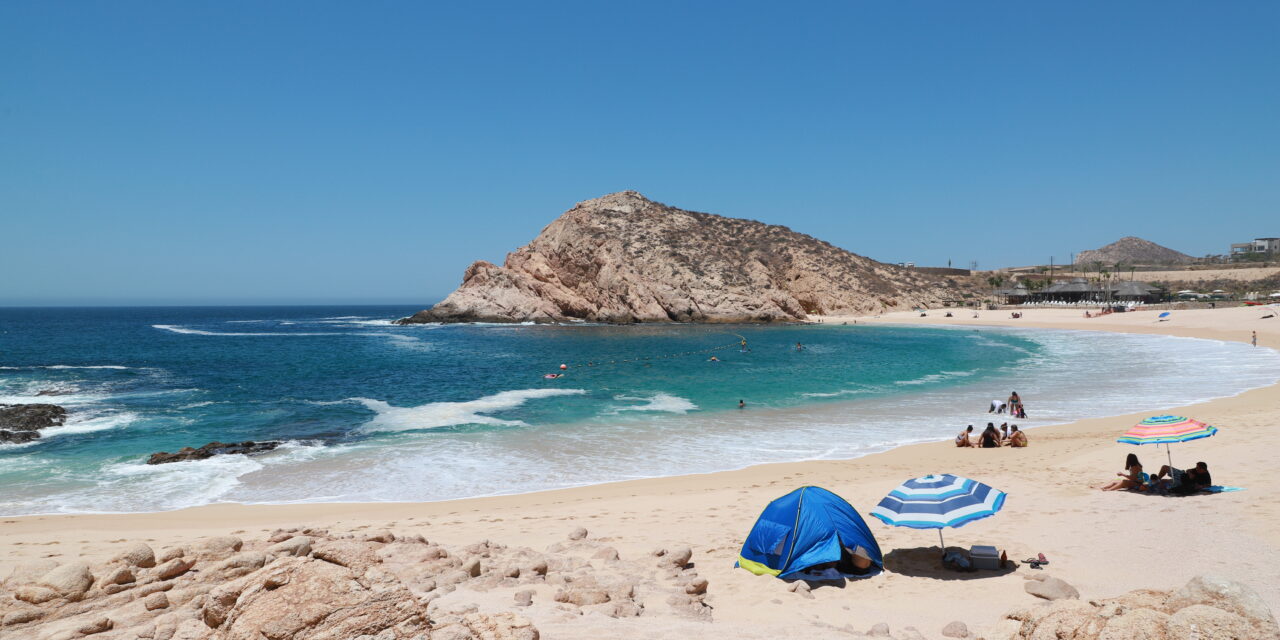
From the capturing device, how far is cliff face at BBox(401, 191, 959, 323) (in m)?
76.2

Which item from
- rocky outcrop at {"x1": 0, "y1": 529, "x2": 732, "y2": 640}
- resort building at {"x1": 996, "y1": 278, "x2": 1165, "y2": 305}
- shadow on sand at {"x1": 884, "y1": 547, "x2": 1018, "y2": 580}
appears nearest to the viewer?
rocky outcrop at {"x1": 0, "y1": 529, "x2": 732, "y2": 640}

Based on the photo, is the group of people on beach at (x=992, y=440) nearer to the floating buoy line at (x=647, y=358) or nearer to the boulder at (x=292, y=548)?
the boulder at (x=292, y=548)

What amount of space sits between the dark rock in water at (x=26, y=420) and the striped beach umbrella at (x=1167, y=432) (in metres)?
26.9

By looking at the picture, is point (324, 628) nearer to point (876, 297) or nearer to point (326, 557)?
point (326, 557)

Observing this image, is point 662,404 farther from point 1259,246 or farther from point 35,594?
point 1259,246

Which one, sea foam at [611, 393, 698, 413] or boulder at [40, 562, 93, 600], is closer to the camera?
boulder at [40, 562, 93, 600]

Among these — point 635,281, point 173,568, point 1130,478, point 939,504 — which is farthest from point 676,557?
point 635,281

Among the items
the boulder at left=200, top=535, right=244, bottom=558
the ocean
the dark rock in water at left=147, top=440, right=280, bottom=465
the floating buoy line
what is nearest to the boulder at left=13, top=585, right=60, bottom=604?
the boulder at left=200, top=535, right=244, bottom=558

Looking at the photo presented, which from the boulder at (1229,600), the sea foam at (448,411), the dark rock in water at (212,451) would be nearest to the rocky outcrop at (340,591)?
the boulder at (1229,600)

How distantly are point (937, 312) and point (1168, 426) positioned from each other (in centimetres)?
8301

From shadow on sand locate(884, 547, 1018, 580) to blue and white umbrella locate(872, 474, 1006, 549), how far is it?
26cm

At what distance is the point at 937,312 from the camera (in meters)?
87.8

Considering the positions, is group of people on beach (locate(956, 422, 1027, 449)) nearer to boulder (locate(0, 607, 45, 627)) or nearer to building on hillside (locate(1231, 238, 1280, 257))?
boulder (locate(0, 607, 45, 627))

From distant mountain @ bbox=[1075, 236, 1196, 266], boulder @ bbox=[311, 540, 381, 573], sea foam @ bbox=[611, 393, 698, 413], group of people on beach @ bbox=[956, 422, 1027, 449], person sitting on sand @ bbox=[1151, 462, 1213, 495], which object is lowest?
sea foam @ bbox=[611, 393, 698, 413]
